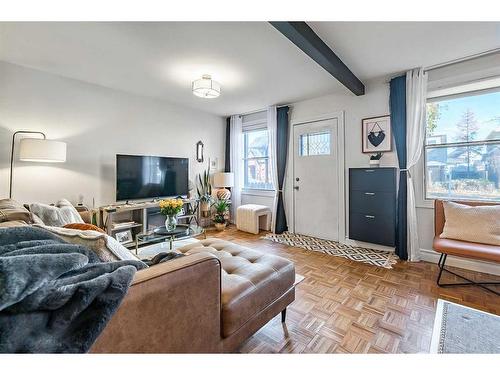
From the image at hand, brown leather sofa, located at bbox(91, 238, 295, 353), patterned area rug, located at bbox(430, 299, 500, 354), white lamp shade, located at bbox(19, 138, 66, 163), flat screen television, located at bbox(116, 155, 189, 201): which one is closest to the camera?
brown leather sofa, located at bbox(91, 238, 295, 353)

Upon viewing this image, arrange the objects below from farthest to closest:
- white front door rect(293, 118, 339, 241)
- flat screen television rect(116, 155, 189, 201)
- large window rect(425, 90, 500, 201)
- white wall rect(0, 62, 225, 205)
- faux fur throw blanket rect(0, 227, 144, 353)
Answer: white front door rect(293, 118, 339, 241), flat screen television rect(116, 155, 189, 201), white wall rect(0, 62, 225, 205), large window rect(425, 90, 500, 201), faux fur throw blanket rect(0, 227, 144, 353)

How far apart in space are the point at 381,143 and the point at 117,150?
3.82 m

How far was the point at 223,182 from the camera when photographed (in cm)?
455

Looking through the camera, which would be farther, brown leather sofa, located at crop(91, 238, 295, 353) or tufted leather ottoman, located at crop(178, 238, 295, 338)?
tufted leather ottoman, located at crop(178, 238, 295, 338)

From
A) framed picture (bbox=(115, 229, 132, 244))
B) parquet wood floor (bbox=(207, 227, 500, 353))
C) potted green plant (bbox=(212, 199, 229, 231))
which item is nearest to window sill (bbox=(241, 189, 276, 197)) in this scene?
potted green plant (bbox=(212, 199, 229, 231))

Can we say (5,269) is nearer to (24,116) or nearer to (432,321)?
(432,321)

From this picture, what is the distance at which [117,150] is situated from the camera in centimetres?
346

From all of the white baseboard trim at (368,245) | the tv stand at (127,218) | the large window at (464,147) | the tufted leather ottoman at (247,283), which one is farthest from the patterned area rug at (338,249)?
the tv stand at (127,218)

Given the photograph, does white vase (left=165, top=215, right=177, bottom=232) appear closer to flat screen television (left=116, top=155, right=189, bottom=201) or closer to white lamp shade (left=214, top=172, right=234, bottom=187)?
flat screen television (left=116, top=155, right=189, bottom=201)

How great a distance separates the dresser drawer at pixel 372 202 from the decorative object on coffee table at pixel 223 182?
2.31 meters

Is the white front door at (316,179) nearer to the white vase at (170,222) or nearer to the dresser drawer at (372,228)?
the dresser drawer at (372,228)

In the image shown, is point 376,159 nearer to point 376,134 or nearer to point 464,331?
point 376,134

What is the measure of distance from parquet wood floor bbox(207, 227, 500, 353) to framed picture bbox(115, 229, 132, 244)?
2.41 m

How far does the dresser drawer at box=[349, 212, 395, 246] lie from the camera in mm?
2848
